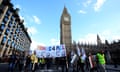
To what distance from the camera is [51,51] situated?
1653cm

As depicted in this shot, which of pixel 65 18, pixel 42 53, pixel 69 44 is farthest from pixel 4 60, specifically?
pixel 65 18

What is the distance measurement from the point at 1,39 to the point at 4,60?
506 inches

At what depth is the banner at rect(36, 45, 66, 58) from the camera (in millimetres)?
15836

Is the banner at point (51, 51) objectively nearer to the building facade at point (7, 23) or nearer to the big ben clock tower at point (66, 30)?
the building facade at point (7, 23)

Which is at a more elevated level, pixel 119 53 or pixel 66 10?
pixel 66 10

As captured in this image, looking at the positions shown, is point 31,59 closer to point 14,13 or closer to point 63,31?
point 14,13

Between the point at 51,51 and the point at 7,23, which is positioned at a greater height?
the point at 7,23

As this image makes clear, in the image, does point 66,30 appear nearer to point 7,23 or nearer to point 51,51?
point 7,23

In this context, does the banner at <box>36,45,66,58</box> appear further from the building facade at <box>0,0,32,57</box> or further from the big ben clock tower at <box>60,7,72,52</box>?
the big ben clock tower at <box>60,7,72,52</box>

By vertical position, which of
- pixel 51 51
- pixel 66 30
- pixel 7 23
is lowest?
pixel 51 51

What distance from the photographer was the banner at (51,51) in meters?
15.8

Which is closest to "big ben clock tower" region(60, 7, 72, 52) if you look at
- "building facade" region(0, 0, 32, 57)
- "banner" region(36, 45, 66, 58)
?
"building facade" region(0, 0, 32, 57)

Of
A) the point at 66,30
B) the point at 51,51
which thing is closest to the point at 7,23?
the point at 51,51

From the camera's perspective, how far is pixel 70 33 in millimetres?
120250
